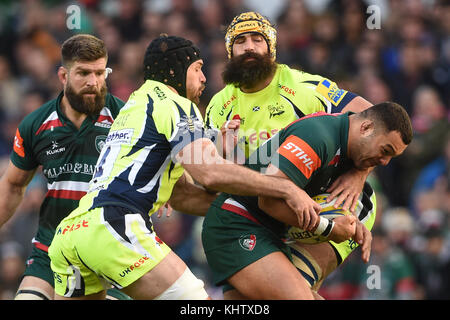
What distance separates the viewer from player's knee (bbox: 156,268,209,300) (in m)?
4.68

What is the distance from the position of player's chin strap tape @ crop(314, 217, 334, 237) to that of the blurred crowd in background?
3366 mm

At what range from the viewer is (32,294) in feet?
19.3

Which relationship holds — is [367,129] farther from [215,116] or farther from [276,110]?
[215,116]

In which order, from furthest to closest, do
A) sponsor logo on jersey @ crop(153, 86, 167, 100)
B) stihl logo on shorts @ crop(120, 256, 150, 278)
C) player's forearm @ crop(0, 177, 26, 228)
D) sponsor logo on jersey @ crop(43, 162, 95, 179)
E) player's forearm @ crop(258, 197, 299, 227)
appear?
player's forearm @ crop(0, 177, 26, 228)
sponsor logo on jersey @ crop(43, 162, 95, 179)
sponsor logo on jersey @ crop(153, 86, 167, 100)
player's forearm @ crop(258, 197, 299, 227)
stihl logo on shorts @ crop(120, 256, 150, 278)

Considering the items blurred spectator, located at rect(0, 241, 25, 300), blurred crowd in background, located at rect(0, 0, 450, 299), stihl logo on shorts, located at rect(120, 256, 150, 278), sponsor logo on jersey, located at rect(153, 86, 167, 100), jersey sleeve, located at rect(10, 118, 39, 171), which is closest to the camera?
stihl logo on shorts, located at rect(120, 256, 150, 278)

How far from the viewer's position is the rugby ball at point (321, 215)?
5188 millimetres

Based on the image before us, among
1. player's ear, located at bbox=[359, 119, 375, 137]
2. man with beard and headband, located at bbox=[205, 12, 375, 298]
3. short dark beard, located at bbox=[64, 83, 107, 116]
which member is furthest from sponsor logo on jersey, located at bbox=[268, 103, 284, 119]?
short dark beard, located at bbox=[64, 83, 107, 116]

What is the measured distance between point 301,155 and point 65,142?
2.18 meters

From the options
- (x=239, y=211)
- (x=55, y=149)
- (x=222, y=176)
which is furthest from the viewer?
(x=55, y=149)

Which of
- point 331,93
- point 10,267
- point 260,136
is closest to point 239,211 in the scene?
point 260,136

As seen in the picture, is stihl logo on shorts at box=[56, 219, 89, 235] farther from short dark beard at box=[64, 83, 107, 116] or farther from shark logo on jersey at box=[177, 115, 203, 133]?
short dark beard at box=[64, 83, 107, 116]

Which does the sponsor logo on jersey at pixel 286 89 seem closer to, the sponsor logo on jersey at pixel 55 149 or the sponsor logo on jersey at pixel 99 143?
the sponsor logo on jersey at pixel 99 143

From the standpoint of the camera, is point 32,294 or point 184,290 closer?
point 184,290

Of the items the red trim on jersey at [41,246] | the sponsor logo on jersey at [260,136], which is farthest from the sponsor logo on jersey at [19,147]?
the sponsor logo on jersey at [260,136]
